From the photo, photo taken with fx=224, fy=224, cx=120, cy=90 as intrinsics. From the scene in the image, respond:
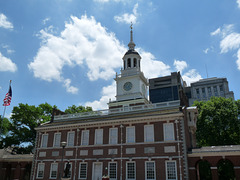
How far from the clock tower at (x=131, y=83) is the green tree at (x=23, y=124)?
17126mm

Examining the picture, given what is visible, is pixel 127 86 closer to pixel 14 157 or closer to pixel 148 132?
pixel 148 132

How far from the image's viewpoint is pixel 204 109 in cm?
3922

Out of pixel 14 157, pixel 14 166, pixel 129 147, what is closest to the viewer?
pixel 129 147

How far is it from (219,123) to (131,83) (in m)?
16.2

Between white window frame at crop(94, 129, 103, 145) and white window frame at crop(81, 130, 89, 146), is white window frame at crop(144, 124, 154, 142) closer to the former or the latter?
white window frame at crop(94, 129, 103, 145)

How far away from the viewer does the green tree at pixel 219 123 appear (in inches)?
1415

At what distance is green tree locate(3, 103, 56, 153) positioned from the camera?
4422cm

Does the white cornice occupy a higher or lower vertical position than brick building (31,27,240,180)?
higher

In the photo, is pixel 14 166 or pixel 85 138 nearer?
pixel 85 138

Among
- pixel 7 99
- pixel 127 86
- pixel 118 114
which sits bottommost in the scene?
pixel 118 114

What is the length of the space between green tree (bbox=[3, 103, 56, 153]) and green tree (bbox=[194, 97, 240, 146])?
3015cm

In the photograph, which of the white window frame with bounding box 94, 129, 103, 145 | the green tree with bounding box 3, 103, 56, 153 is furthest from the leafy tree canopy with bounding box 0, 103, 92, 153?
the white window frame with bounding box 94, 129, 103, 145

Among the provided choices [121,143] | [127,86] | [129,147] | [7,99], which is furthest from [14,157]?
[127,86]

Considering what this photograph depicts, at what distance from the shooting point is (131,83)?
130 feet
